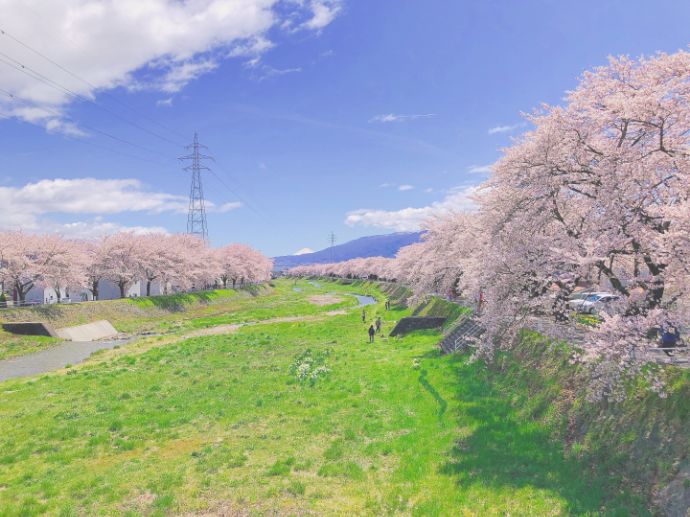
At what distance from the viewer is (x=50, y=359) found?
136ft

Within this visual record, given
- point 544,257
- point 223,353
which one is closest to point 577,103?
point 544,257

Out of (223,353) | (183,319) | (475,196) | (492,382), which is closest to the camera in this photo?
(492,382)

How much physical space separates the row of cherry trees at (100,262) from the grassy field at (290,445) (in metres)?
34.5

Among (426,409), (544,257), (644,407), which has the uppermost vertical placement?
(544,257)

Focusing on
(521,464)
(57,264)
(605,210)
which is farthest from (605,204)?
(57,264)

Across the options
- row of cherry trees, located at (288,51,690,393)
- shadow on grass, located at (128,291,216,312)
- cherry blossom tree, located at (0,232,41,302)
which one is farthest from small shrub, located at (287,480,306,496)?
shadow on grass, located at (128,291,216,312)

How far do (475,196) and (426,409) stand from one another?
1539 centimetres

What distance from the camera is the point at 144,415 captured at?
21391 mm

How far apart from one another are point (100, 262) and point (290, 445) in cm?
6956

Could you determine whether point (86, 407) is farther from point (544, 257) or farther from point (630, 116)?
point (630, 116)

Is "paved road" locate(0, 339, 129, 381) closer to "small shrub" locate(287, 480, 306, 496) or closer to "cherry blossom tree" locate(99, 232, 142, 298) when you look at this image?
"cherry blossom tree" locate(99, 232, 142, 298)

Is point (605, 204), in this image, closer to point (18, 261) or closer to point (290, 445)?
point (290, 445)

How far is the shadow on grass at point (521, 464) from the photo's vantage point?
1143cm

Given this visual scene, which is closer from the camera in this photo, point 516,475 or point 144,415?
point 516,475
